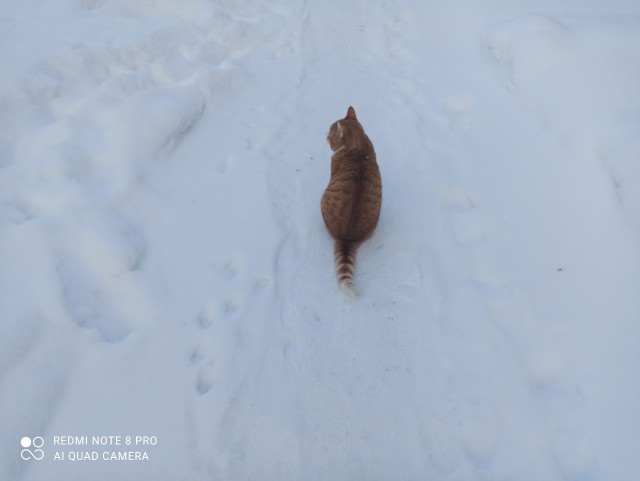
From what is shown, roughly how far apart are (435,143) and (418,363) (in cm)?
208

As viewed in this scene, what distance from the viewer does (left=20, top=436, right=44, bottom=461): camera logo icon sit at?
191 centimetres

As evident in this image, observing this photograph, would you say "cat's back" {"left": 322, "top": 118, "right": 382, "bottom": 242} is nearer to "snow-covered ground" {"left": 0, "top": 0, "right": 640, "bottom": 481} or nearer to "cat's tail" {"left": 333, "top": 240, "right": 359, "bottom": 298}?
"cat's tail" {"left": 333, "top": 240, "right": 359, "bottom": 298}

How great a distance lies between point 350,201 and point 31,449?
6.87 feet

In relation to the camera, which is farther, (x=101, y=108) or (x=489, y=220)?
(x=101, y=108)

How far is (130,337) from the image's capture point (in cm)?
234

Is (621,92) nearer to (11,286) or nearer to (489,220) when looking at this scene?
(489,220)

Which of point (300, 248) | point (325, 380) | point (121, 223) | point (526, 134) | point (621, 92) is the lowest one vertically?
point (325, 380)

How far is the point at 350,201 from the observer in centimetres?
265

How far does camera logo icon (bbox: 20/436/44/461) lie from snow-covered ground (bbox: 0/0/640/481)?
0.02 meters

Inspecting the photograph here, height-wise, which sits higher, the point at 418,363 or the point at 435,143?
the point at 435,143

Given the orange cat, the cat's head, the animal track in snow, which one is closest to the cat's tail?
the orange cat

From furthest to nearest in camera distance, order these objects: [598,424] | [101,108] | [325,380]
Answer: [101,108] → [325,380] → [598,424]

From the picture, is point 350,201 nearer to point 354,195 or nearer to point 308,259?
point 354,195

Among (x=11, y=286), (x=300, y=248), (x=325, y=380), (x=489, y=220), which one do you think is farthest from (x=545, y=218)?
(x=11, y=286)
